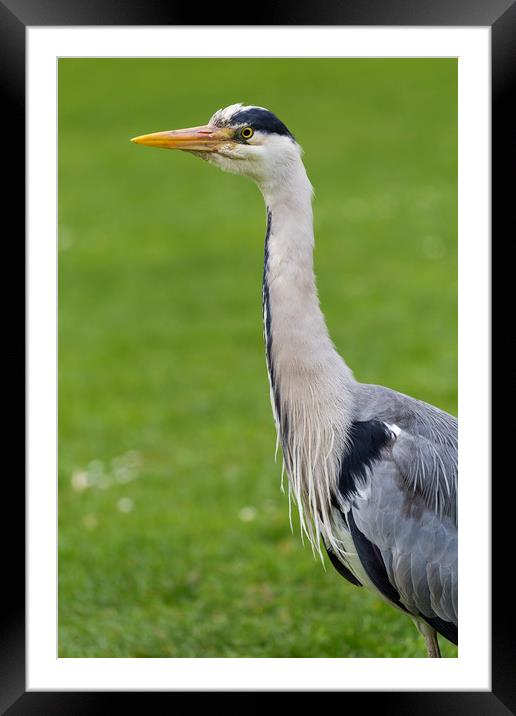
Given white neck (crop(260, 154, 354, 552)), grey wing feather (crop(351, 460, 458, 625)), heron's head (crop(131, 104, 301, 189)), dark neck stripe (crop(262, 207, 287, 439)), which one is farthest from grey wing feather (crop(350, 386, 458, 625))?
heron's head (crop(131, 104, 301, 189))

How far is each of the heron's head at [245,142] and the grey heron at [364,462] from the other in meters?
0.06

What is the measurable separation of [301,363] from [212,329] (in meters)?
4.31

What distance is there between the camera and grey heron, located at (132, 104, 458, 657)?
2.49m

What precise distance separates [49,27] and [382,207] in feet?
22.4

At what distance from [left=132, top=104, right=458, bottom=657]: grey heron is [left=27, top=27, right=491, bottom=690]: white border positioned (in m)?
0.46

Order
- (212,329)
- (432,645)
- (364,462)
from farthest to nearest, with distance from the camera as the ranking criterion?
1. (212,329)
2. (432,645)
3. (364,462)

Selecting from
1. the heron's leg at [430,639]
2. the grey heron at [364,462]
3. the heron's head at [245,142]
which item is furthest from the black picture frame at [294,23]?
the heron's leg at [430,639]

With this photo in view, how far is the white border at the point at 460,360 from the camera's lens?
2.01m

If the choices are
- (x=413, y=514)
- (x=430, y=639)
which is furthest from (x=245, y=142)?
(x=430, y=639)

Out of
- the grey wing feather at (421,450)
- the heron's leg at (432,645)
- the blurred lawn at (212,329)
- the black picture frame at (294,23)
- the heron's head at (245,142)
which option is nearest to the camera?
the black picture frame at (294,23)

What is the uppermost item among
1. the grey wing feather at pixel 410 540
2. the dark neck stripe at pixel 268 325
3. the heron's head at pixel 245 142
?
the heron's head at pixel 245 142

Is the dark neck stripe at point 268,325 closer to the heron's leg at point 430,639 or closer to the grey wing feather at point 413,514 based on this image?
the grey wing feather at point 413,514

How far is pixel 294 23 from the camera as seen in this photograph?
197 cm

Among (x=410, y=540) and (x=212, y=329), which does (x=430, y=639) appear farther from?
(x=212, y=329)
